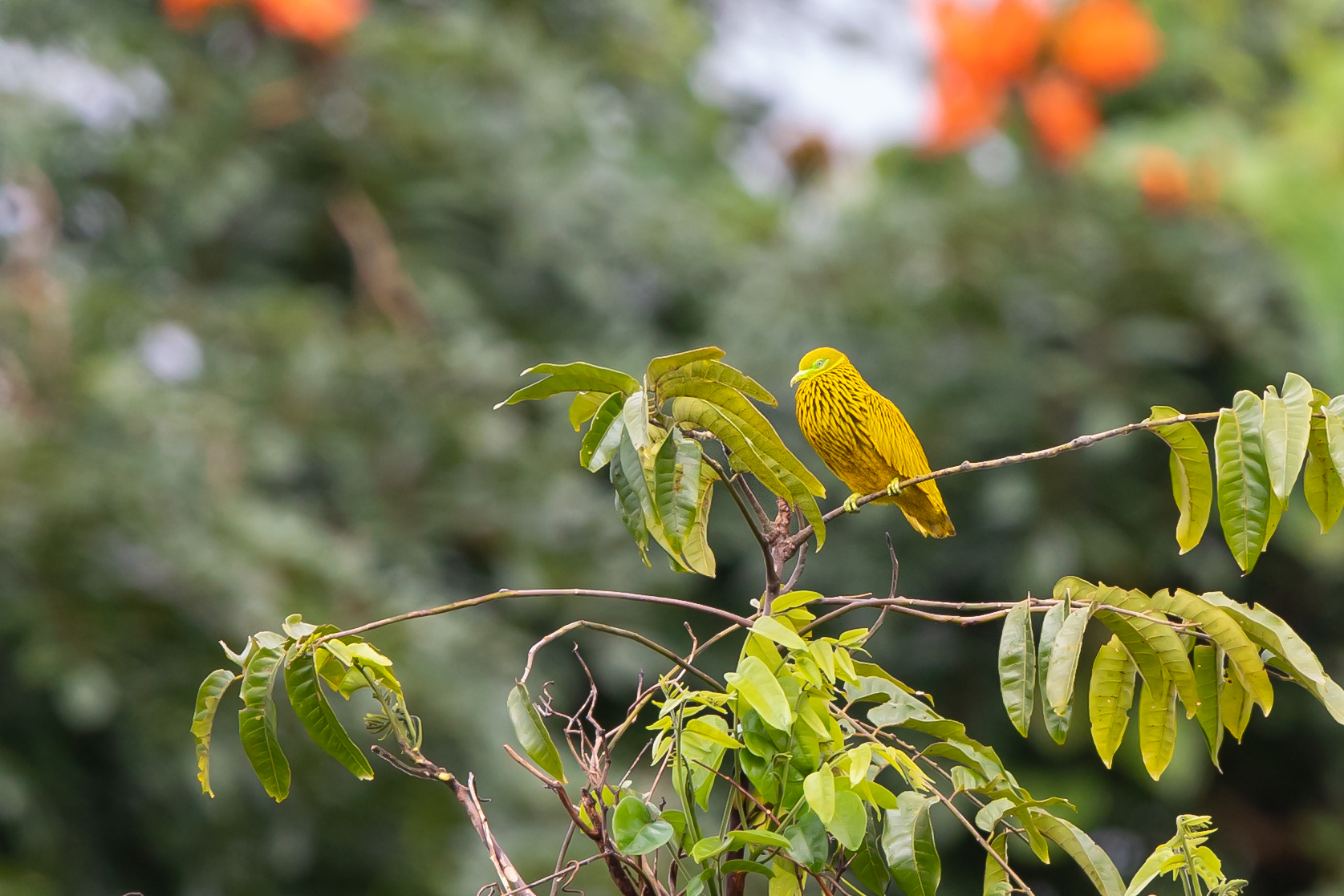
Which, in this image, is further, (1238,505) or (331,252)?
(331,252)

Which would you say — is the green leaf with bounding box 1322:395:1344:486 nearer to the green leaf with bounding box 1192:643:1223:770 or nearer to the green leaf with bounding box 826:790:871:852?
the green leaf with bounding box 1192:643:1223:770

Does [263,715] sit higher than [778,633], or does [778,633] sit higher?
[778,633]

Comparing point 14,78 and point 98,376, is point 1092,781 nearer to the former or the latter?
point 98,376

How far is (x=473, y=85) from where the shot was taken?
5500 millimetres

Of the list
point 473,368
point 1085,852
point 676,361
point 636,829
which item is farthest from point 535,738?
point 473,368

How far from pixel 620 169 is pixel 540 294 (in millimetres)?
646

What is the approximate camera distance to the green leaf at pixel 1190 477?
1.08 meters

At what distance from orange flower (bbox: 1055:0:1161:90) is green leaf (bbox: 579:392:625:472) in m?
4.31

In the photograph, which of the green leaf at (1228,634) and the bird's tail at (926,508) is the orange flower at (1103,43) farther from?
the green leaf at (1228,634)

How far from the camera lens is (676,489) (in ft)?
3.32

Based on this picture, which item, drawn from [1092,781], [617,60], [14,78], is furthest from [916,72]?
[14,78]

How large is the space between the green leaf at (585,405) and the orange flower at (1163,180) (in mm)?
4365

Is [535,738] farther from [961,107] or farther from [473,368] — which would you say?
[961,107]

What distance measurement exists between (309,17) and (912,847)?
4324 mm
